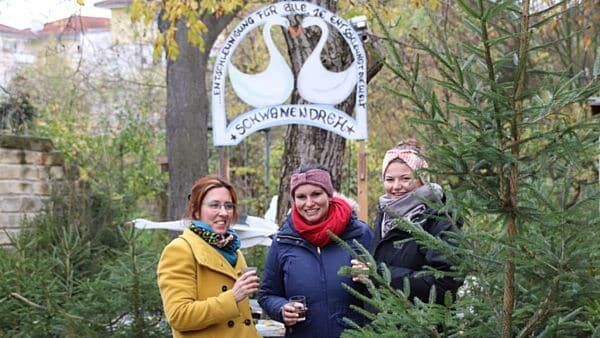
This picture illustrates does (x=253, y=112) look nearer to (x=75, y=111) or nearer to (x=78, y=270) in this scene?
(x=78, y=270)

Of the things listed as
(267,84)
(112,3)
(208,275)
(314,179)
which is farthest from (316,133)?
(112,3)

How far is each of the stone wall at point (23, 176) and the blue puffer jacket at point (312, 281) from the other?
8.50m

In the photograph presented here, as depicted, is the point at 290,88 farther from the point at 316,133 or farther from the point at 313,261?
the point at 313,261

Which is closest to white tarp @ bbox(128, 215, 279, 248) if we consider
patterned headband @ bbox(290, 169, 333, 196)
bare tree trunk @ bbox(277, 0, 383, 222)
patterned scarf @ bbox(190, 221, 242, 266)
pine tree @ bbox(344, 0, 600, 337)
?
bare tree trunk @ bbox(277, 0, 383, 222)

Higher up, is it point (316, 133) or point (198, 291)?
point (316, 133)

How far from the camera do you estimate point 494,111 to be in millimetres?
2898

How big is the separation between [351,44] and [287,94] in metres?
0.62

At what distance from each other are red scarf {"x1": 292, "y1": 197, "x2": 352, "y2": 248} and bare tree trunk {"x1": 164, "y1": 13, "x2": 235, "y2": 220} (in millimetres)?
8792

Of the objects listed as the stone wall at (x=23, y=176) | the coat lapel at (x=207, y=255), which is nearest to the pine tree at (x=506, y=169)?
the coat lapel at (x=207, y=255)

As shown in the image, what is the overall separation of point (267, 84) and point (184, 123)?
6.39m

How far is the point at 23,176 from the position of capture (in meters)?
13.1

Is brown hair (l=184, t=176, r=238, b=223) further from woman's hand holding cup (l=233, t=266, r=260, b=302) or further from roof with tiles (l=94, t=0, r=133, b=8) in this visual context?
roof with tiles (l=94, t=0, r=133, b=8)

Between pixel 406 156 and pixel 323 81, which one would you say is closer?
pixel 406 156

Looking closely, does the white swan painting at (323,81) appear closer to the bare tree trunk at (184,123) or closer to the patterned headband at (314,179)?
the patterned headband at (314,179)
